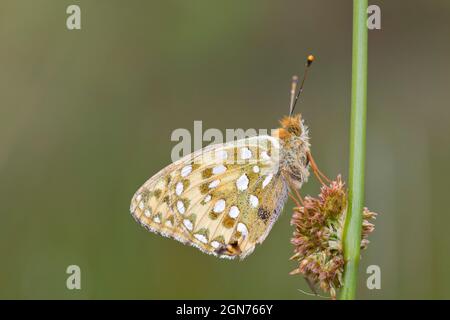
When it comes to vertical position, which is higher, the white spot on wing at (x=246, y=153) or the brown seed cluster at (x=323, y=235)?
the white spot on wing at (x=246, y=153)

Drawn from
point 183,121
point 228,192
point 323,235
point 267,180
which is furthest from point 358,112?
point 183,121

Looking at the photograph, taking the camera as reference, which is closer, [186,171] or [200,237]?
[200,237]

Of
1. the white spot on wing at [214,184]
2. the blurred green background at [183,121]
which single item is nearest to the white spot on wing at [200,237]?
the white spot on wing at [214,184]

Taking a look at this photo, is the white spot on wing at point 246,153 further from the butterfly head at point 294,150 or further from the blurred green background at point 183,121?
the blurred green background at point 183,121

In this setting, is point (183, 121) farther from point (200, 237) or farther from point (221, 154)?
point (200, 237)

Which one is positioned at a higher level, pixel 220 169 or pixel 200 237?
pixel 220 169

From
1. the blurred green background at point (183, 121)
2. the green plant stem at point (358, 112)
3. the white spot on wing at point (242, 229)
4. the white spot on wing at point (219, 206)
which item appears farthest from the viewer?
the blurred green background at point (183, 121)

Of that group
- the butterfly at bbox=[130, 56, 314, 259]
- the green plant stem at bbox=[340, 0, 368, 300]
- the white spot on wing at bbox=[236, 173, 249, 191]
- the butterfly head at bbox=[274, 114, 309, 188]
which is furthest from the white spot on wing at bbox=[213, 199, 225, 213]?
the green plant stem at bbox=[340, 0, 368, 300]

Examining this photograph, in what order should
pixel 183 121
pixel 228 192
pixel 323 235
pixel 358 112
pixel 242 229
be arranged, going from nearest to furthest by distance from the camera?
pixel 358 112 → pixel 323 235 → pixel 242 229 → pixel 228 192 → pixel 183 121

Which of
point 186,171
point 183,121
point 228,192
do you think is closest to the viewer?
point 228,192
